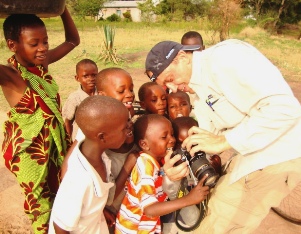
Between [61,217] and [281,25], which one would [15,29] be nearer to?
[61,217]

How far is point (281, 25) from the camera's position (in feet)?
93.0

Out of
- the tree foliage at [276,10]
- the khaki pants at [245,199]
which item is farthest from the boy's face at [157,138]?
the tree foliage at [276,10]

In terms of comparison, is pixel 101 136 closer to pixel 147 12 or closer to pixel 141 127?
pixel 141 127

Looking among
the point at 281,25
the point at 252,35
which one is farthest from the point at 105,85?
the point at 281,25

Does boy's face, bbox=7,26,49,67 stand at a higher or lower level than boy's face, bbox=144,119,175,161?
higher

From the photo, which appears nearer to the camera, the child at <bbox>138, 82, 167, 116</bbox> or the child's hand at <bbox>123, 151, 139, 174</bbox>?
the child's hand at <bbox>123, 151, 139, 174</bbox>

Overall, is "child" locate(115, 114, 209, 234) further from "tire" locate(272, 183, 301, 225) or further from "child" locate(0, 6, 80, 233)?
"tire" locate(272, 183, 301, 225)

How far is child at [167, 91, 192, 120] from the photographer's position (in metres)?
2.75

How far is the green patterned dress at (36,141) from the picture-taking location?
6.26ft

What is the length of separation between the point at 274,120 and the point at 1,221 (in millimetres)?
2702

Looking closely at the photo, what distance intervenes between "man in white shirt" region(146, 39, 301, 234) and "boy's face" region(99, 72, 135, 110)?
0.18 metres

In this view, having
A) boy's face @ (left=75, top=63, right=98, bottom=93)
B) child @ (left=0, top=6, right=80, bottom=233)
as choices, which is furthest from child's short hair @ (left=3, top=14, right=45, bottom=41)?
boy's face @ (left=75, top=63, right=98, bottom=93)

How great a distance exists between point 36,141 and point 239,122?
1259 mm

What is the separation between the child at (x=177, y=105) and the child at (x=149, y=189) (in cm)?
80
